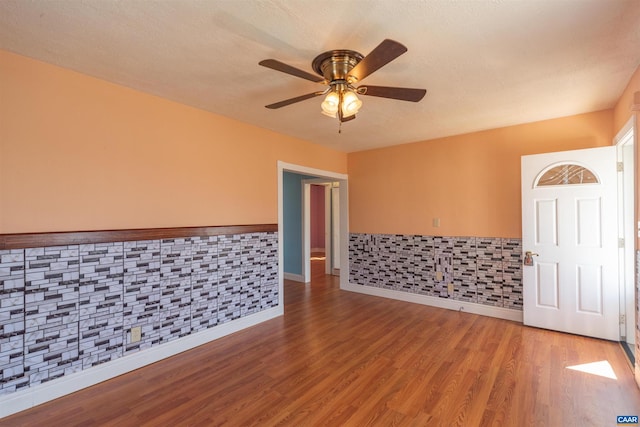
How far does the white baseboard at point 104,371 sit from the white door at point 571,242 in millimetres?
3427

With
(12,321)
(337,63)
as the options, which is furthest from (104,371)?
(337,63)

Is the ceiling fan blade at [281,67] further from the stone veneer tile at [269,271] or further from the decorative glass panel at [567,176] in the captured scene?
the decorative glass panel at [567,176]

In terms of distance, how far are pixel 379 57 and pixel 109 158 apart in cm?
229

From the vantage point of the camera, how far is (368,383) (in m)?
2.31

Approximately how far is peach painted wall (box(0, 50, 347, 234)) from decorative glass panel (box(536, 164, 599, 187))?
11.0 feet

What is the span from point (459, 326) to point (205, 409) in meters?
2.83

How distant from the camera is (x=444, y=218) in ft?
13.9

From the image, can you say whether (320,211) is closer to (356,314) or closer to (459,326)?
(356,314)

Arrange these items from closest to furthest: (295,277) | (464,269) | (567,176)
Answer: (567,176)
(464,269)
(295,277)

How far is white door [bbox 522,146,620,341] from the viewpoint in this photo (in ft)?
9.82

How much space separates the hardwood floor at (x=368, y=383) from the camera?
6.33 feet

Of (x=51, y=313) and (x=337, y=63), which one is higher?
(x=337, y=63)

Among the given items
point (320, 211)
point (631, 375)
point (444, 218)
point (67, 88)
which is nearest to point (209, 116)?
point (67, 88)

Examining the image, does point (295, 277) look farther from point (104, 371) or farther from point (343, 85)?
point (343, 85)
